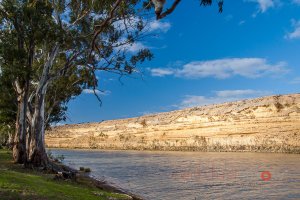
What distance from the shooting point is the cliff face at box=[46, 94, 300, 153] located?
47219 mm

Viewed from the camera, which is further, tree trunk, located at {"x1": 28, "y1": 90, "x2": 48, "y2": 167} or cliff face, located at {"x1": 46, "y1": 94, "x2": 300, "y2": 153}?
cliff face, located at {"x1": 46, "y1": 94, "x2": 300, "y2": 153}

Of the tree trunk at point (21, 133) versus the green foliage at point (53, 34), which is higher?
the green foliage at point (53, 34)

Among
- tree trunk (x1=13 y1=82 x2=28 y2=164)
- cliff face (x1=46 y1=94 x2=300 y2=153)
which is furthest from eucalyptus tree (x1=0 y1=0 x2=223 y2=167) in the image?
cliff face (x1=46 y1=94 x2=300 y2=153)

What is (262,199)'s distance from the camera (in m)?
12.8

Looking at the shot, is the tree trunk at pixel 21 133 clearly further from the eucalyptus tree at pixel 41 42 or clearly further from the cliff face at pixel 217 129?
the cliff face at pixel 217 129

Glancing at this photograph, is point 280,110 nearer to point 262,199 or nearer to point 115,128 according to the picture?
point 262,199

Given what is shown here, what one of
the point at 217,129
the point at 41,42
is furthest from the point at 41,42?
the point at 217,129

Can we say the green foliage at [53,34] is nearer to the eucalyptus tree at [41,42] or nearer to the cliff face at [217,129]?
the eucalyptus tree at [41,42]

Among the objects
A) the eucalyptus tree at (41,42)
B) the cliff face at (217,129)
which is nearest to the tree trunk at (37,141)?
the eucalyptus tree at (41,42)

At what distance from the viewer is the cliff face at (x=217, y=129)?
47219 millimetres

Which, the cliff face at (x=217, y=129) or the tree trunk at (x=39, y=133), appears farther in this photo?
the cliff face at (x=217, y=129)

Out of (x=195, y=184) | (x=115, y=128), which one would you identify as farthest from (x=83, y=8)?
(x=115, y=128)

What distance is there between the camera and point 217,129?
5847 centimetres

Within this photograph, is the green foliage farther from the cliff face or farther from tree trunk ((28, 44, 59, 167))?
the cliff face
